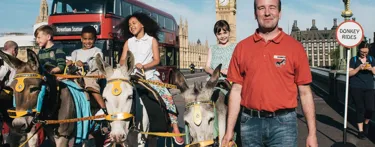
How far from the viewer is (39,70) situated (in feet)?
14.9

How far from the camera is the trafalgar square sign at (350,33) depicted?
→ 31.7ft

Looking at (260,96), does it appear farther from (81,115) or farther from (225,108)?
(81,115)

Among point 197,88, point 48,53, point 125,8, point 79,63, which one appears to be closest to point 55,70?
point 48,53

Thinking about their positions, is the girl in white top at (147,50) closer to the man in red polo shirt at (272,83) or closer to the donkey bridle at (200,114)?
the donkey bridle at (200,114)

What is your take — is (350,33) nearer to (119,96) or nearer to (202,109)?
(202,109)

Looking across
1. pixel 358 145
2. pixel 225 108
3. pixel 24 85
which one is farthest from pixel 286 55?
pixel 358 145

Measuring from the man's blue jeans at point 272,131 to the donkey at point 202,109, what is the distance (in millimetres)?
539

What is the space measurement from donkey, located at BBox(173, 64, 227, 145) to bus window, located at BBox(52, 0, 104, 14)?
51.6 feet

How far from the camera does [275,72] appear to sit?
3.43 m

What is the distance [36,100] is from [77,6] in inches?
635

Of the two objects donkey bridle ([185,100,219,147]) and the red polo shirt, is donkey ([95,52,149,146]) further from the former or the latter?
the red polo shirt

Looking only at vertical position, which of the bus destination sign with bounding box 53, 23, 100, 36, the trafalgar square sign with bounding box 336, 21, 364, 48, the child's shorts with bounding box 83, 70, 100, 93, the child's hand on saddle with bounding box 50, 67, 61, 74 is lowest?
the child's shorts with bounding box 83, 70, 100, 93

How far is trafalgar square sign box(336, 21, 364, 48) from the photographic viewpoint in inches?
380

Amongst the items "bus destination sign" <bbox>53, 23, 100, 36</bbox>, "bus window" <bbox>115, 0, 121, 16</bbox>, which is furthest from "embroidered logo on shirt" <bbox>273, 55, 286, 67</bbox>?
"bus window" <bbox>115, 0, 121, 16</bbox>
